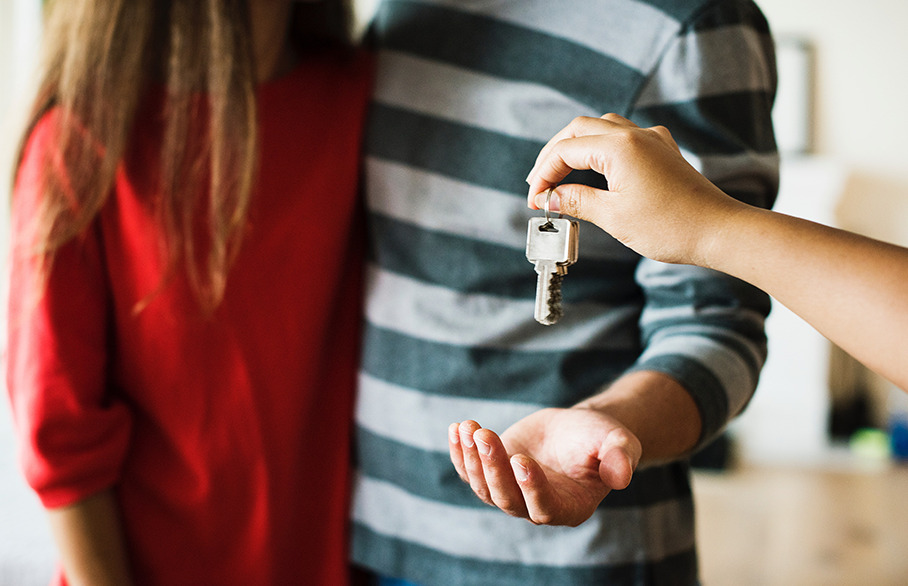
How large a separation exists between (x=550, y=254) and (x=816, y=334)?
2.88m

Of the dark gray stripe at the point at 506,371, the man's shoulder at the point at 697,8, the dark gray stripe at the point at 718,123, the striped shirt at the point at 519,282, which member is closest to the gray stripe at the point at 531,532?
the striped shirt at the point at 519,282

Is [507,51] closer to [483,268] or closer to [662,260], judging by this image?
[483,268]

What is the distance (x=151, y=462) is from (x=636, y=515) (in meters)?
0.48

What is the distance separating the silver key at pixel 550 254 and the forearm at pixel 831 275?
0.25 feet

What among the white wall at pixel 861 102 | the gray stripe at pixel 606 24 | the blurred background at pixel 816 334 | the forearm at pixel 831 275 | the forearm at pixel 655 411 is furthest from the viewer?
the white wall at pixel 861 102

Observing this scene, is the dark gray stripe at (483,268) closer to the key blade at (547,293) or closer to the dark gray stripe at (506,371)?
the dark gray stripe at (506,371)

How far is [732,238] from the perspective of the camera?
332 mm

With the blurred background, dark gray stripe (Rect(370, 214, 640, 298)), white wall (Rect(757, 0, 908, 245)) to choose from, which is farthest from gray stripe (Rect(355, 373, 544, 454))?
white wall (Rect(757, 0, 908, 245))

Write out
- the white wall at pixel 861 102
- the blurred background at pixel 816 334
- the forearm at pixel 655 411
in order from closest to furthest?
the forearm at pixel 655 411 < the blurred background at pixel 816 334 < the white wall at pixel 861 102

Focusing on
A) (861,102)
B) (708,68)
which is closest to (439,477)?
(708,68)

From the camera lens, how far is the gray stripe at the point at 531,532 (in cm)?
64

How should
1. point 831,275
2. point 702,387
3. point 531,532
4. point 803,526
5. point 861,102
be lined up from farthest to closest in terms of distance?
point 861,102 → point 803,526 → point 531,532 → point 702,387 → point 831,275

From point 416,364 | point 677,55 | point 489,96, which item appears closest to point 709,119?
point 677,55

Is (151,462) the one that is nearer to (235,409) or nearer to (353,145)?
(235,409)
